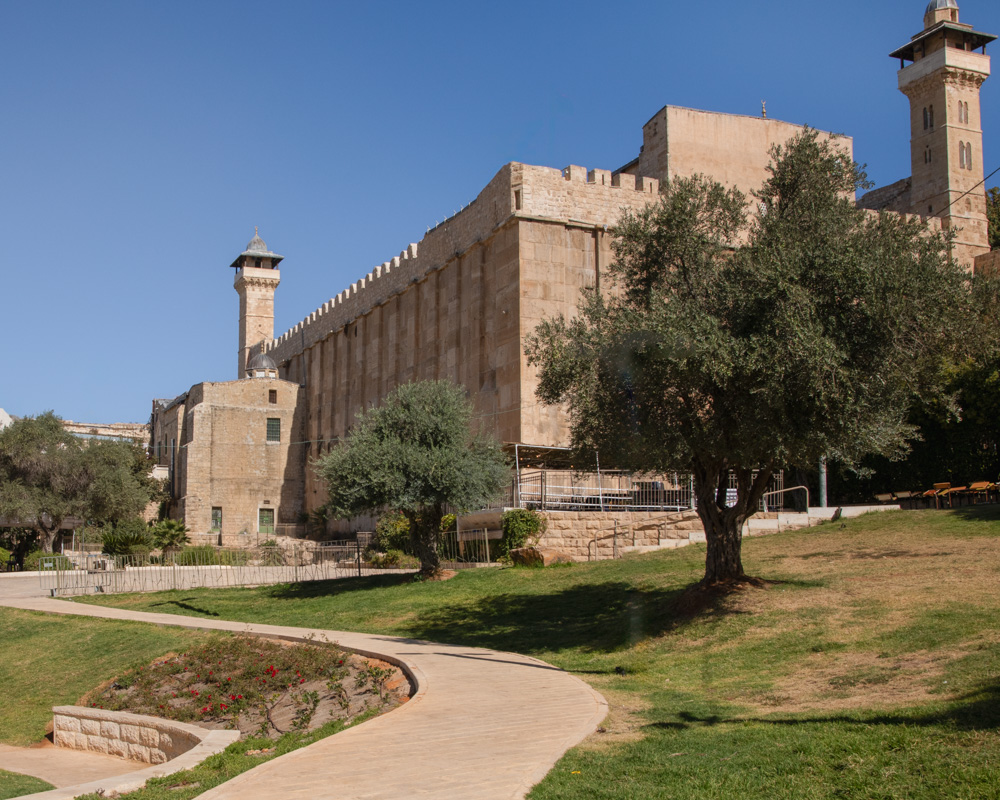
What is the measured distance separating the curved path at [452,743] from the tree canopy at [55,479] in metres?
30.5

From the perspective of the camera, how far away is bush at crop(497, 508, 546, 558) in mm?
22594

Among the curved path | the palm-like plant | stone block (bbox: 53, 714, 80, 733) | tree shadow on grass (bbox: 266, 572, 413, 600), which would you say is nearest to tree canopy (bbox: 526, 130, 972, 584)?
the curved path

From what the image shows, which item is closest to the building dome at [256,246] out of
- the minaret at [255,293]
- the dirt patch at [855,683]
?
the minaret at [255,293]

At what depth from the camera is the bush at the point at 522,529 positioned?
890 inches

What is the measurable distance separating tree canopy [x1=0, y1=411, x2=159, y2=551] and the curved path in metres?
30.5

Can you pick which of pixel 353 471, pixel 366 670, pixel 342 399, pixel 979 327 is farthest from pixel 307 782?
pixel 342 399

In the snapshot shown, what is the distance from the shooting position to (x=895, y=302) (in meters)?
12.8

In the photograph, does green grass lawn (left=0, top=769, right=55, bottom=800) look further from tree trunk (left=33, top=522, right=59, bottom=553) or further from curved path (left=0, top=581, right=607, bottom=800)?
tree trunk (left=33, top=522, right=59, bottom=553)

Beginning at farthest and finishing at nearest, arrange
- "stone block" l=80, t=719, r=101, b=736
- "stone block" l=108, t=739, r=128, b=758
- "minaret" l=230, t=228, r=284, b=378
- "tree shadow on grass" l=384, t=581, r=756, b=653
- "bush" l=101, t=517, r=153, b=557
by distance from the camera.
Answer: "minaret" l=230, t=228, r=284, b=378
"bush" l=101, t=517, r=153, b=557
"tree shadow on grass" l=384, t=581, r=756, b=653
"stone block" l=80, t=719, r=101, b=736
"stone block" l=108, t=739, r=128, b=758

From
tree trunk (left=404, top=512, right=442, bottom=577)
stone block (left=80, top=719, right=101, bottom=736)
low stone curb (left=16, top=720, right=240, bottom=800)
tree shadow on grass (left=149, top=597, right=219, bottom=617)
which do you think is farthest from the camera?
tree trunk (left=404, top=512, right=442, bottom=577)

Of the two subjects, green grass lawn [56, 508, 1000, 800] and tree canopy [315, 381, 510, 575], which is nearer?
green grass lawn [56, 508, 1000, 800]

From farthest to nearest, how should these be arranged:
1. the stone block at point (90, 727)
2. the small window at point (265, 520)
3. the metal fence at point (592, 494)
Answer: the small window at point (265, 520), the metal fence at point (592, 494), the stone block at point (90, 727)

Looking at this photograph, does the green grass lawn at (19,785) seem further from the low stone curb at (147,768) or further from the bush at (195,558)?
the bush at (195,558)

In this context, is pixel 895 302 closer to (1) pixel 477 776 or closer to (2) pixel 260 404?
(1) pixel 477 776
